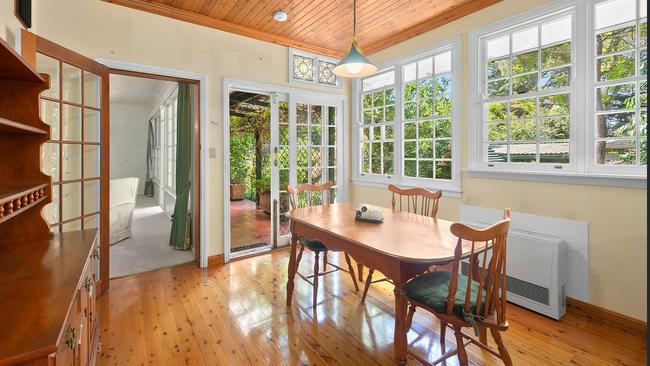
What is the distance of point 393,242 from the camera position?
1744 mm

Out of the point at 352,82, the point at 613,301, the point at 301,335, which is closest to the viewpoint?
the point at 301,335

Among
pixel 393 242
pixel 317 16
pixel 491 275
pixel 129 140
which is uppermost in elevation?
pixel 317 16

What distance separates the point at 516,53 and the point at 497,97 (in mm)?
396

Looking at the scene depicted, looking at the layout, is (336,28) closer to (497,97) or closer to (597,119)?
(497,97)

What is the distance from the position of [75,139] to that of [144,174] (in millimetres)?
7208

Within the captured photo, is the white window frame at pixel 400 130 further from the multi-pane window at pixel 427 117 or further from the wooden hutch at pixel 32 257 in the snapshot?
the wooden hutch at pixel 32 257

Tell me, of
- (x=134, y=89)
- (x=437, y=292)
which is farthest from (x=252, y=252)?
(x=134, y=89)

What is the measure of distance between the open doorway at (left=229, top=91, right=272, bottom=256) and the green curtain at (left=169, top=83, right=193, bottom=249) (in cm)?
67

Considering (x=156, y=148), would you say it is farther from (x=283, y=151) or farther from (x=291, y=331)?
(x=291, y=331)

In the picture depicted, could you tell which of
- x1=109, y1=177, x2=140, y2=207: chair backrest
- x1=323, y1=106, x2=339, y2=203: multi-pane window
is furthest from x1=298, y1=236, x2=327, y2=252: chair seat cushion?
x1=109, y1=177, x2=140, y2=207: chair backrest

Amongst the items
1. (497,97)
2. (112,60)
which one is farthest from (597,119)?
(112,60)

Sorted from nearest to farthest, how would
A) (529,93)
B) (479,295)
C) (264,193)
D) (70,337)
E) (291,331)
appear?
(70,337)
(479,295)
(291,331)
(529,93)
(264,193)

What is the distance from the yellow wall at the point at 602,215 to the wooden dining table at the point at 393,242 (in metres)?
1.10

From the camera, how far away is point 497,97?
2.95m
